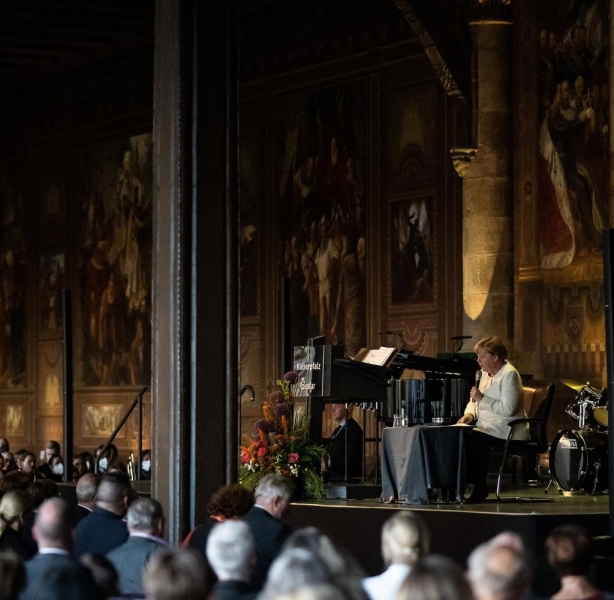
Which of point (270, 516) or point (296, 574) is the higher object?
point (296, 574)

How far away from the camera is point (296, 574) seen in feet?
11.0

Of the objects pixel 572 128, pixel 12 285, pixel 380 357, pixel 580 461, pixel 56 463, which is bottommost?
pixel 56 463

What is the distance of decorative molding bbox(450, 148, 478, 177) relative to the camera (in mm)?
15484

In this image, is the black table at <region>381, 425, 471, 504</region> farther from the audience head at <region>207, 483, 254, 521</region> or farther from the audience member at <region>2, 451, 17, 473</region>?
the audience member at <region>2, 451, 17, 473</region>

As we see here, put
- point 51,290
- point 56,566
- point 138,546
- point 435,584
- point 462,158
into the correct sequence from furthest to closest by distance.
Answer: point 51,290, point 462,158, point 138,546, point 56,566, point 435,584

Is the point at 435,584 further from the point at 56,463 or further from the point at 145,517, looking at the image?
the point at 56,463

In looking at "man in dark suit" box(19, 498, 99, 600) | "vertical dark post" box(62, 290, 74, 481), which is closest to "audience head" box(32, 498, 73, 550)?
"man in dark suit" box(19, 498, 99, 600)

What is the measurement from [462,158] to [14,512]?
32.2 feet

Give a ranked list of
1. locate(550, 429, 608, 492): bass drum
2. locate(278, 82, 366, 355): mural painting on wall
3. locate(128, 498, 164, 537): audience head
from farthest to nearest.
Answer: locate(278, 82, 366, 355): mural painting on wall
locate(550, 429, 608, 492): bass drum
locate(128, 498, 164, 537): audience head

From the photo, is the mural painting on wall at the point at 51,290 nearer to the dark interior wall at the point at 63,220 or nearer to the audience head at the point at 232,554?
the dark interior wall at the point at 63,220

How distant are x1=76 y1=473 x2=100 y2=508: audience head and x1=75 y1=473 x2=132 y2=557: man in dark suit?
1.07 metres

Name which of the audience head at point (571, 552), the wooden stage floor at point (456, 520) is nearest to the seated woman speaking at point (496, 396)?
the wooden stage floor at point (456, 520)

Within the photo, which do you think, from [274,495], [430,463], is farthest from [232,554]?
[430,463]

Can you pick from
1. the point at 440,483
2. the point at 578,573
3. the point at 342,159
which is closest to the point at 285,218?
the point at 342,159
